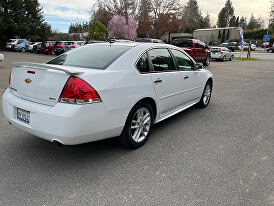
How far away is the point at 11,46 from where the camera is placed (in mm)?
30328

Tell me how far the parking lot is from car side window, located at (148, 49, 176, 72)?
1154 millimetres

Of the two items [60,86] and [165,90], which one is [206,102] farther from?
[60,86]

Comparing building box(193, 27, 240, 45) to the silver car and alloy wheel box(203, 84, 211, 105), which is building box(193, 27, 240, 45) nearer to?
the silver car

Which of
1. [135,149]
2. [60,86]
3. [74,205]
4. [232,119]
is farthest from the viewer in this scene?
[232,119]

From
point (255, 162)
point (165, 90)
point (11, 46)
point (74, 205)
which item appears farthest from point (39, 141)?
point (11, 46)

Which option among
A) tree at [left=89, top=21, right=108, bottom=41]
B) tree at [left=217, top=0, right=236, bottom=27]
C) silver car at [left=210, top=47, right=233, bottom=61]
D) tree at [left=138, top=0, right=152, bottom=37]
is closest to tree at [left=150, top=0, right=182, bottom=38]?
tree at [left=138, top=0, right=152, bottom=37]

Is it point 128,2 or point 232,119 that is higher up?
point 128,2

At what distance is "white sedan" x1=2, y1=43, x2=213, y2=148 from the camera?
279cm

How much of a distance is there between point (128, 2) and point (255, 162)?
158 feet

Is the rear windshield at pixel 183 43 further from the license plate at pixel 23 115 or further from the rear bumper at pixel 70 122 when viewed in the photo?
the license plate at pixel 23 115

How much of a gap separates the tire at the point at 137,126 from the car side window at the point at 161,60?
0.74 m

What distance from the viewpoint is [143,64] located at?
3721 mm

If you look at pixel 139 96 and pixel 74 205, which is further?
pixel 139 96

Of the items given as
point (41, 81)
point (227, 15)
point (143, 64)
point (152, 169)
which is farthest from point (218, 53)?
point (227, 15)
